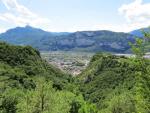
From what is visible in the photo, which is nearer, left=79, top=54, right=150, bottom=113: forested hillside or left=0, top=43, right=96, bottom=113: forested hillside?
left=79, top=54, right=150, bottom=113: forested hillside

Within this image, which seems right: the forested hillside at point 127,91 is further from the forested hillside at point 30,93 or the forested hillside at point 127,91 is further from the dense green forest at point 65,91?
the forested hillside at point 30,93

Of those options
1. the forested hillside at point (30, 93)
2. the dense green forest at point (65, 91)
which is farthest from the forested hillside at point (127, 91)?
the forested hillside at point (30, 93)

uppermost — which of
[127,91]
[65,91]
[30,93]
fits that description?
[30,93]

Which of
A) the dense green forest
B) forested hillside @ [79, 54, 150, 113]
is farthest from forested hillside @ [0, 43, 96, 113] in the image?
forested hillside @ [79, 54, 150, 113]

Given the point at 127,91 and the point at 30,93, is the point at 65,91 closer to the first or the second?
the point at 127,91

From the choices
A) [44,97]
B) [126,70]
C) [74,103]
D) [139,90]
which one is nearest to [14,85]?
[74,103]

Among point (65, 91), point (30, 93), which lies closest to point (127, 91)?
point (65, 91)

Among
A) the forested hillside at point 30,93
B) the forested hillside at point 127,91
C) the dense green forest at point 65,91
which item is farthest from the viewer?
the forested hillside at point 30,93

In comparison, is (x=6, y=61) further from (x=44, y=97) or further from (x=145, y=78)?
(x=145, y=78)

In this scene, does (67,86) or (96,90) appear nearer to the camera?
(67,86)

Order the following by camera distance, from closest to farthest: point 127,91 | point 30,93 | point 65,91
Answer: point 30,93, point 65,91, point 127,91

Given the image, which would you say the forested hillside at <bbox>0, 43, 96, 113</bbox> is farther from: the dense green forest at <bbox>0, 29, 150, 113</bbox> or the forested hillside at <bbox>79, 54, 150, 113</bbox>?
the forested hillside at <bbox>79, 54, 150, 113</bbox>
